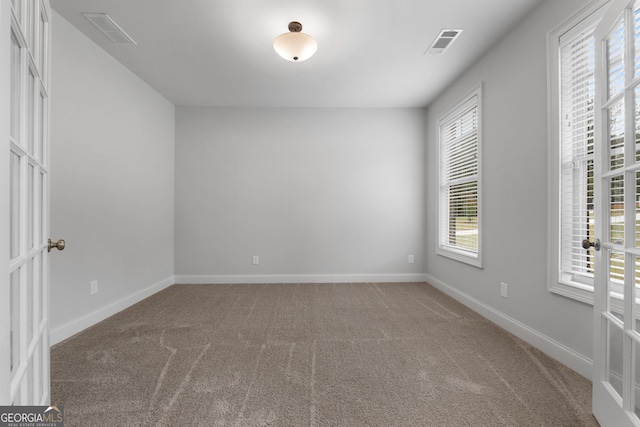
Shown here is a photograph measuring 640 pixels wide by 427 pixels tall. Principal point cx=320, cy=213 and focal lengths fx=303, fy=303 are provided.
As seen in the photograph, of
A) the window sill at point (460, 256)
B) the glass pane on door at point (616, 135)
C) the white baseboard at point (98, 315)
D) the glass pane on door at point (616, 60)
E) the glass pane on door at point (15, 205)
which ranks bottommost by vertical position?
the white baseboard at point (98, 315)

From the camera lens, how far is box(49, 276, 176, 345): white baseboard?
2414mm

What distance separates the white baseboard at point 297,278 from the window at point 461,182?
2.49 ft

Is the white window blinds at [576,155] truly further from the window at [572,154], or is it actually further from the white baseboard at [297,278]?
the white baseboard at [297,278]

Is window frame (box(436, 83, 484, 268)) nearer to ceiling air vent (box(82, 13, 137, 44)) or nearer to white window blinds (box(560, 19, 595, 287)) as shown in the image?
white window blinds (box(560, 19, 595, 287))

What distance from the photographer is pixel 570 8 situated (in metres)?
2.03

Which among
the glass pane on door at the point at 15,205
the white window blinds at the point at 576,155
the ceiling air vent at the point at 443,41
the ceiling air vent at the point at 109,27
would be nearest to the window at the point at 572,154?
the white window blinds at the point at 576,155

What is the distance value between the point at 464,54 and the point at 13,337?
12.2 feet

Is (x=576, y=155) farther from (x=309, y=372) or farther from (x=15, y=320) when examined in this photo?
(x=15, y=320)

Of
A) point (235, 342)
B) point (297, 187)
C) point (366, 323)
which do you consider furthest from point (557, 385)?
point (297, 187)

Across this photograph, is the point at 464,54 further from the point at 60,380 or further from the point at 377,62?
the point at 60,380

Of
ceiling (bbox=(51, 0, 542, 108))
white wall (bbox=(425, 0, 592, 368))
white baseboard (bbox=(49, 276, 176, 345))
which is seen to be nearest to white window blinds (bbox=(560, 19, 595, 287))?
white wall (bbox=(425, 0, 592, 368))

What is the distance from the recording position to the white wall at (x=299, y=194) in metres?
4.45

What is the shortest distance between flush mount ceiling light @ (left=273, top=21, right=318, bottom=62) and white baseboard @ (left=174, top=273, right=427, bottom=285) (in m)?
2.96

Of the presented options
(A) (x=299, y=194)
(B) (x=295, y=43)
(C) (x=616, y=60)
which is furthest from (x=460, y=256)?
(B) (x=295, y=43)
